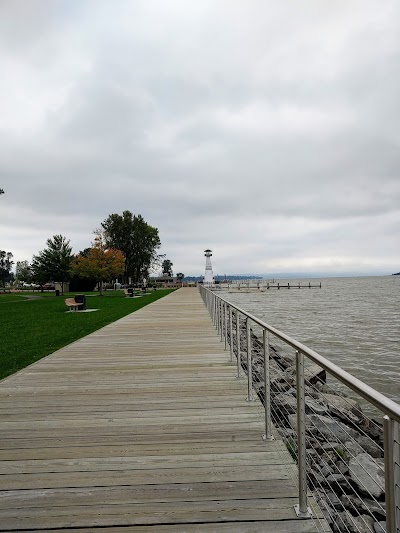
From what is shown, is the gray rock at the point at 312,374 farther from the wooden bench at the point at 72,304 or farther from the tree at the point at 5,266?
the tree at the point at 5,266

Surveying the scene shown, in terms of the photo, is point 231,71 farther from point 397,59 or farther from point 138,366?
point 138,366

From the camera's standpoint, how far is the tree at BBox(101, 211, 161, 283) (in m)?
62.5

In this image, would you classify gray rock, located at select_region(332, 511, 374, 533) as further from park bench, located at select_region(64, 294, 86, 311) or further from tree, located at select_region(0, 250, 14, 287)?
tree, located at select_region(0, 250, 14, 287)

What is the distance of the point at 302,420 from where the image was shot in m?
2.24

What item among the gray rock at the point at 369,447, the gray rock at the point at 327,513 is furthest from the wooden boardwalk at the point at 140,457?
the gray rock at the point at 369,447

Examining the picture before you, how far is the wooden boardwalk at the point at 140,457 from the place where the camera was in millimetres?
2211

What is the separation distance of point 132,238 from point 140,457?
6155cm

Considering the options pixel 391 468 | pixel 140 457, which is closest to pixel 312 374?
pixel 140 457

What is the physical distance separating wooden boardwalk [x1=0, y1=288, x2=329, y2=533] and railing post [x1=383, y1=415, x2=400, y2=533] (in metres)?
1.09

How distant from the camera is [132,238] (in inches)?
2489

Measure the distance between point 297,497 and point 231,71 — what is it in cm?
1901

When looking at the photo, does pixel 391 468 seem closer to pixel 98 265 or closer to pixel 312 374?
pixel 312 374

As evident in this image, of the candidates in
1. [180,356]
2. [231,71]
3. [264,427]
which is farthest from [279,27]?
[264,427]

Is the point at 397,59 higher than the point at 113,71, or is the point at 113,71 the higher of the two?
the point at 113,71
